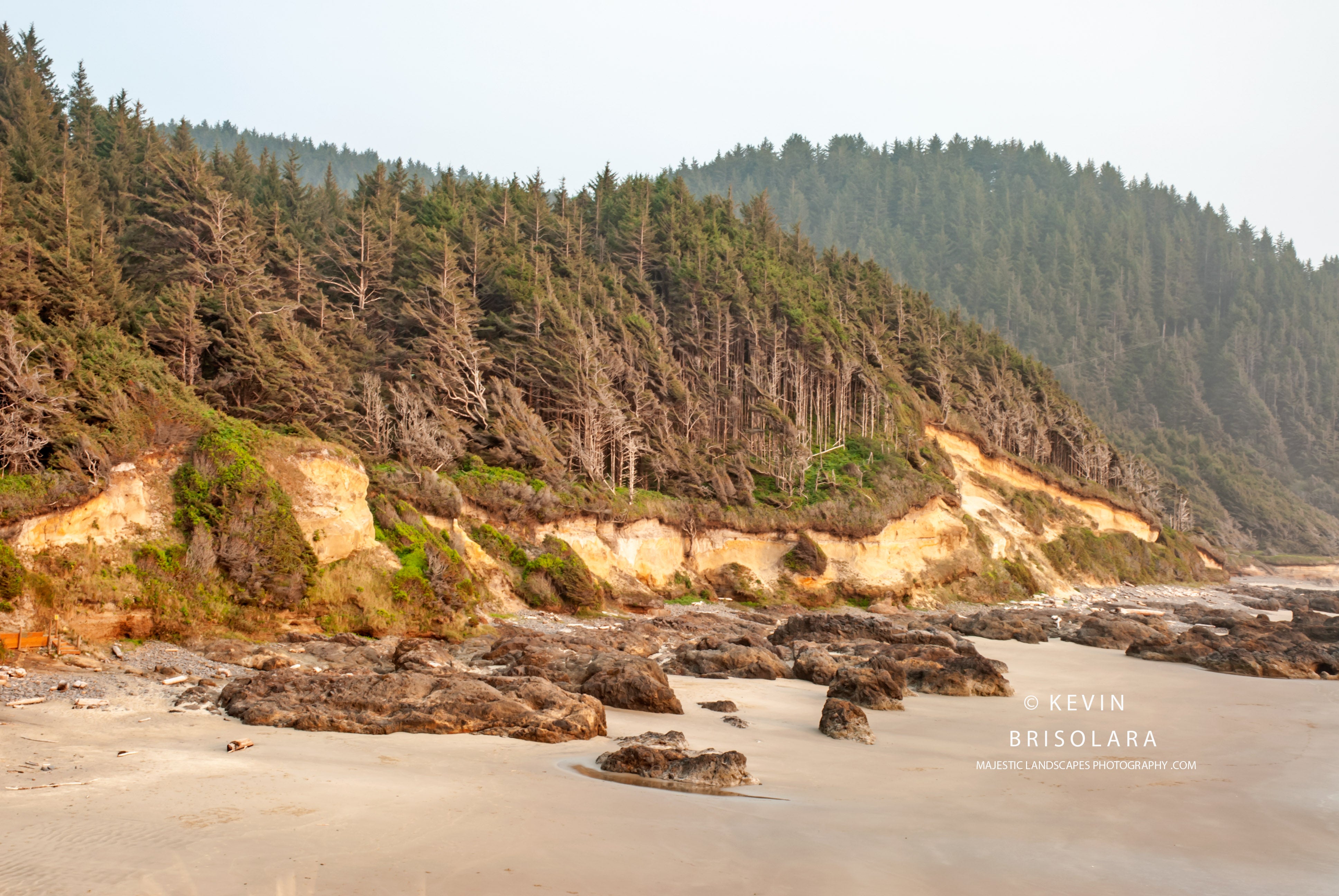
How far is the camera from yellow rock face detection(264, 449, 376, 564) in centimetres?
1869

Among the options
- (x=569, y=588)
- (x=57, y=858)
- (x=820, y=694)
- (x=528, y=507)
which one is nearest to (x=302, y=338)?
(x=528, y=507)

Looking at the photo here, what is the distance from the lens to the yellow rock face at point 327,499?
61.3ft

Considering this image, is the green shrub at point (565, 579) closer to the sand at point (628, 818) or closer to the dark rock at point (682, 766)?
the sand at point (628, 818)

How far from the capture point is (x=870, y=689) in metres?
14.3

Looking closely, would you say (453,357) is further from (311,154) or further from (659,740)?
(311,154)

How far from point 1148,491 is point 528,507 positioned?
58.0 m

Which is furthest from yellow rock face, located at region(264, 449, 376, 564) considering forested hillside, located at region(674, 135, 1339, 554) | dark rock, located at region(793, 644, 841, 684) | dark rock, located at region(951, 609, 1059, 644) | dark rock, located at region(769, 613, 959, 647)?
forested hillside, located at region(674, 135, 1339, 554)

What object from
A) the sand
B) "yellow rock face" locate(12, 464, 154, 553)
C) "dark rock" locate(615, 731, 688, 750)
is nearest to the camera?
the sand

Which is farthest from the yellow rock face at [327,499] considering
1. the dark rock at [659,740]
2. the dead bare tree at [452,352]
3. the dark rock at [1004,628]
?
the dark rock at [1004,628]

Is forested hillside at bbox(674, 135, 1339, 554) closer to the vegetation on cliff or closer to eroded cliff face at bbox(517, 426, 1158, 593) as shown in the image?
the vegetation on cliff

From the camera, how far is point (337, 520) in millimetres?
19281

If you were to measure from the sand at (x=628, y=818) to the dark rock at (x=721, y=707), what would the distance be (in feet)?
4.43

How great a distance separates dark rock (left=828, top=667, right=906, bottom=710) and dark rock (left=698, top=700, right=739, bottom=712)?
1712mm

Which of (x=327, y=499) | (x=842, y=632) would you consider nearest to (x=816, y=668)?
(x=842, y=632)
